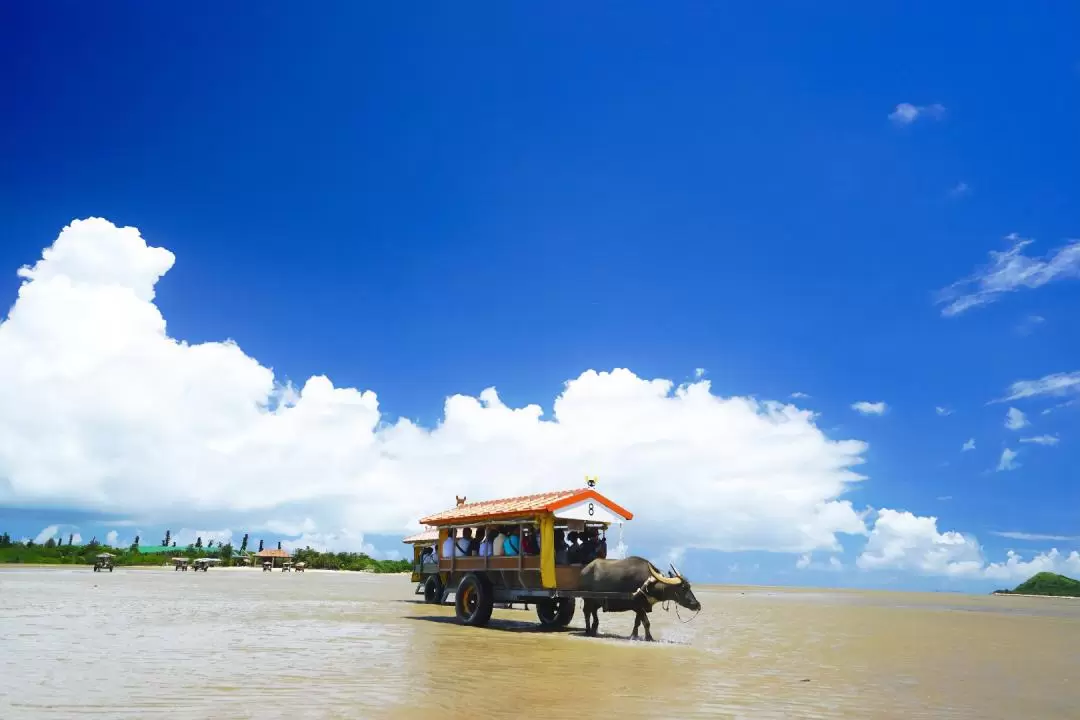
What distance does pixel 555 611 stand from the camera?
57.8 feet

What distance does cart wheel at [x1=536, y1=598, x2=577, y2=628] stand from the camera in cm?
1684

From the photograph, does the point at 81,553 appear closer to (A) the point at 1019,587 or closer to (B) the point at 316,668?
(B) the point at 316,668

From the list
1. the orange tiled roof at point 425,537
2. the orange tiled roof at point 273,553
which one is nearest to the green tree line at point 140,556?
the orange tiled roof at point 273,553

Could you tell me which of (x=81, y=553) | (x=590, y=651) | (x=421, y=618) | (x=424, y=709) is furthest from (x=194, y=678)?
(x=81, y=553)

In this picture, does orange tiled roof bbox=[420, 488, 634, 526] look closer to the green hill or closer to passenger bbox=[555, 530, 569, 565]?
passenger bbox=[555, 530, 569, 565]

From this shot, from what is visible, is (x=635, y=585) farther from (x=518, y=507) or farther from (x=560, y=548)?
(x=518, y=507)

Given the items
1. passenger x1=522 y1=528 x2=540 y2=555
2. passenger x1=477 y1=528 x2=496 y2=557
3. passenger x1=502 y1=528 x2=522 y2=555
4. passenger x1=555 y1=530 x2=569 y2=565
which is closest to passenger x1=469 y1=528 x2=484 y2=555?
passenger x1=477 y1=528 x2=496 y2=557

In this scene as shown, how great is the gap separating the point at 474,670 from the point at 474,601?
7.84 metres

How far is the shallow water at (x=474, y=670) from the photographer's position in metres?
7.09

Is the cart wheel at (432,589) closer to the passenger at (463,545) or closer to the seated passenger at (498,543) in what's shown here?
the passenger at (463,545)

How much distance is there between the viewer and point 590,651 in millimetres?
12227

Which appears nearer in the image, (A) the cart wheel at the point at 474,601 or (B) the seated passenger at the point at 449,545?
(A) the cart wheel at the point at 474,601

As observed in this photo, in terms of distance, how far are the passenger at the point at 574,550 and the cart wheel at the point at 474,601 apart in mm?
2232

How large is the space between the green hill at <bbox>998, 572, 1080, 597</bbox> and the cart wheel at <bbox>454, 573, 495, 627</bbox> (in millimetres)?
80480
